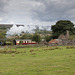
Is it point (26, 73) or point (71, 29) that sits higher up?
point (71, 29)

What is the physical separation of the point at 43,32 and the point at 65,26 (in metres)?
85.8

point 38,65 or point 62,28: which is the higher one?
point 62,28

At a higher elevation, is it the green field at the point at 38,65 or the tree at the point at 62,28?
the tree at the point at 62,28

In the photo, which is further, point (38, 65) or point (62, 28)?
point (62, 28)

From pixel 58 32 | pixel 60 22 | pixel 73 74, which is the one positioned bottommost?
pixel 73 74

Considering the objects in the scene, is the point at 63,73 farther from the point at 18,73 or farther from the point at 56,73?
the point at 18,73

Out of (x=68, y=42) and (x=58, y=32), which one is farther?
(x=58, y=32)

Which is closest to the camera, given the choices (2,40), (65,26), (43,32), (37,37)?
(2,40)

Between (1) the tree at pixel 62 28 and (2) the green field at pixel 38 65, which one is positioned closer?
(2) the green field at pixel 38 65

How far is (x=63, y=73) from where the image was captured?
8.43m

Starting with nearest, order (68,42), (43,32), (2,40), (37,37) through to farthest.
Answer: (68,42) < (2,40) < (37,37) < (43,32)

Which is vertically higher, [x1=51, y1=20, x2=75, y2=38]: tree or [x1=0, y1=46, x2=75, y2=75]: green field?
[x1=51, y1=20, x2=75, y2=38]: tree

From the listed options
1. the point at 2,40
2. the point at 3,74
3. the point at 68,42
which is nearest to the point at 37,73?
the point at 3,74

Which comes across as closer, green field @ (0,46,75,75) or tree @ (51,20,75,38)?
green field @ (0,46,75,75)
